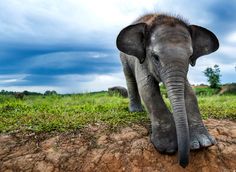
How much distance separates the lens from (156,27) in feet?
17.8

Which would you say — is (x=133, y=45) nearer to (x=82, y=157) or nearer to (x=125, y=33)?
(x=125, y=33)

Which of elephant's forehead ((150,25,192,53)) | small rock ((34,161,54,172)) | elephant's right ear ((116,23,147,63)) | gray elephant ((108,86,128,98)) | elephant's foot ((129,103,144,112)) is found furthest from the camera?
→ gray elephant ((108,86,128,98))

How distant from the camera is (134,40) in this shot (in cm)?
555

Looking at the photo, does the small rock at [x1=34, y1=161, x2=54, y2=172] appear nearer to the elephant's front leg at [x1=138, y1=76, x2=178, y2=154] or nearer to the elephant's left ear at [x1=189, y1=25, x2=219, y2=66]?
the elephant's front leg at [x1=138, y1=76, x2=178, y2=154]

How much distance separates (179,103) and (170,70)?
17.9 inches

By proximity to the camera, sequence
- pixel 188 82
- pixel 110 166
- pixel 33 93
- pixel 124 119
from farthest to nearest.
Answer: pixel 33 93, pixel 124 119, pixel 188 82, pixel 110 166

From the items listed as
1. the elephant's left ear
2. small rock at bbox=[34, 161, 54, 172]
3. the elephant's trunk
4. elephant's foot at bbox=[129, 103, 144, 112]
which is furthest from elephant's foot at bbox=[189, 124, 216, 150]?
elephant's foot at bbox=[129, 103, 144, 112]

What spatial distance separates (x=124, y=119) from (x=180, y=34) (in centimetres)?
190

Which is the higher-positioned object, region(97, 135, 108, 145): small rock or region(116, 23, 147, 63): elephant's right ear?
region(116, 23, 147, 63): elephant's right ear

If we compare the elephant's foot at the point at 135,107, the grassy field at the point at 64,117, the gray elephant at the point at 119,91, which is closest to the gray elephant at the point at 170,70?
the grassy field at the point at 64,117

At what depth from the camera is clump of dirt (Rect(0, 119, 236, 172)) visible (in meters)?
5.17

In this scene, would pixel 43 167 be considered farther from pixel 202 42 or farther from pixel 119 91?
pixel 119 91

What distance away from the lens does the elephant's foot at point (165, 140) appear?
518cm

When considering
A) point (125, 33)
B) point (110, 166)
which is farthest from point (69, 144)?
point (125, 33)
